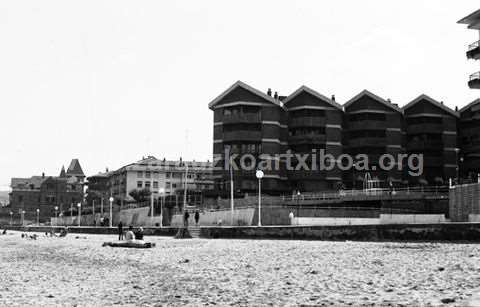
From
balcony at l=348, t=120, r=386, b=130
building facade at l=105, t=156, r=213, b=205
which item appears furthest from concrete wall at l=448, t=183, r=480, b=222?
building facade at l=105, t=156, r=213, b=205

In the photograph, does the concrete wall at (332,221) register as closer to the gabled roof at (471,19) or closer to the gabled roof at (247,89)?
the gabled roof at (471,19)

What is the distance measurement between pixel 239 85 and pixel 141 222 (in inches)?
860

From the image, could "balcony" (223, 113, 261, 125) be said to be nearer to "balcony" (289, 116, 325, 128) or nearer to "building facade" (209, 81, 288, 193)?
"building facade" (209, 81, 288, 193)

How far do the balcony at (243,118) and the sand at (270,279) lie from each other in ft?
202

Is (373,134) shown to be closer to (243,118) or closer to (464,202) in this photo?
(243,118)

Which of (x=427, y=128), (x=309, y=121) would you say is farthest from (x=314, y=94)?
(x=427, y=128)

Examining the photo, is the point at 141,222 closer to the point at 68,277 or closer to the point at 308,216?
the point at 308,216

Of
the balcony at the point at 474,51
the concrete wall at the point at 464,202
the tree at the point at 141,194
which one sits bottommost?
the concrete wall at the point at 464,202

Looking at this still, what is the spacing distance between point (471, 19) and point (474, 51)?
2.95 metres

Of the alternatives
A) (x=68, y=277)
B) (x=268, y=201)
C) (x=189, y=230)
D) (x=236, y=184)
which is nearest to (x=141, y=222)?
(x=236, y=184)

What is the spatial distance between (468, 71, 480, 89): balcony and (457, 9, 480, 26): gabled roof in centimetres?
435

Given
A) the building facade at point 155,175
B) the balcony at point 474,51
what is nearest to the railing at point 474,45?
the balcony at point 474,51

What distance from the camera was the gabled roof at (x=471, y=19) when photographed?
53.8 metres

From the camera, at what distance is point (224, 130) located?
87.1 m
